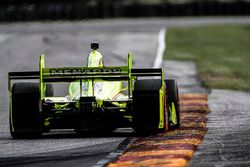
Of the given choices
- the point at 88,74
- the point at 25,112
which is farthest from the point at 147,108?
the point at 25,112

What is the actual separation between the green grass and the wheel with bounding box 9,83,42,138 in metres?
9.00

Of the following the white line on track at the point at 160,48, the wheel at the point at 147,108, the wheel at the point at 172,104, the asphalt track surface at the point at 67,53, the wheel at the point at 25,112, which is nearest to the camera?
the asphalt track surface at the point at 67,53

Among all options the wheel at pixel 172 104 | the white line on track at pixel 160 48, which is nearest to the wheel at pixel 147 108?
the wheel at pixel 172 104

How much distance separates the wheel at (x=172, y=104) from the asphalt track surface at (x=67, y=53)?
2.96 ft

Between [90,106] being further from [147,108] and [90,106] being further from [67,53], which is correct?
[67,53]

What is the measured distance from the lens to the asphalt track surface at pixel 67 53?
40.3ft

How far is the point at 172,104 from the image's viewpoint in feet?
50.0

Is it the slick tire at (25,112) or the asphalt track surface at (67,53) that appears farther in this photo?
the slick tire at (25,112)

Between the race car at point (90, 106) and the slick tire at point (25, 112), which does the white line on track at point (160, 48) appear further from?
the slick tire at point (25, 112)

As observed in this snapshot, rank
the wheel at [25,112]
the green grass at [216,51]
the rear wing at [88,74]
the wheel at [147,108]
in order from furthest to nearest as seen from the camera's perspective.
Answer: the green grass at [216,51] < the rear wing at [88,74] < the wheel at [25,112] < the wheel at [147,108]

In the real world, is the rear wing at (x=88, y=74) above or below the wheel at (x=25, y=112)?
above

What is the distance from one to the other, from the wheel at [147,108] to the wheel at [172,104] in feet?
2.35

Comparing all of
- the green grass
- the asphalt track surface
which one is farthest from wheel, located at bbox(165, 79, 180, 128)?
the green grass

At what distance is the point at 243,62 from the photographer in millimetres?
30578
